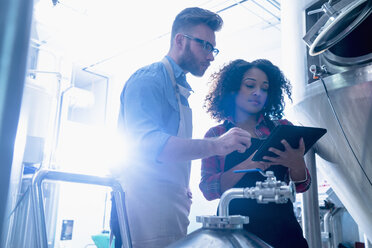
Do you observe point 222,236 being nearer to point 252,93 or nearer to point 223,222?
point 223,222

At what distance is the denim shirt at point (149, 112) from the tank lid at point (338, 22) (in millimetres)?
435

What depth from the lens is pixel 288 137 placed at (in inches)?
38.9

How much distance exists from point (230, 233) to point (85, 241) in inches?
190

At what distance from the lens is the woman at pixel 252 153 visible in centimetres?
103

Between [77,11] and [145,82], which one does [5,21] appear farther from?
[77,11]

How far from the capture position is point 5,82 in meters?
0.14

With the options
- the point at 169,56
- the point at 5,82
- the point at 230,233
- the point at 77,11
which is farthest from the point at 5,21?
the point at 77,11

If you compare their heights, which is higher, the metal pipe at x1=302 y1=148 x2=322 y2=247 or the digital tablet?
the digital tablet

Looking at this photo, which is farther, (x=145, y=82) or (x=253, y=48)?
(x=253, y=48)

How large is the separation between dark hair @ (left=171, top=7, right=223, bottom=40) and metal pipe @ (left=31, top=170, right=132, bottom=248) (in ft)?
2.03

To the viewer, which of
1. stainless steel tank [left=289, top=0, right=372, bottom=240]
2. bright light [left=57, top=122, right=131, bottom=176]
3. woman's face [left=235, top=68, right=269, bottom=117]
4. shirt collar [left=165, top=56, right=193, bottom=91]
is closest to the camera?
stainless steel tank [left=289, top=0, right=372, bottom=240]

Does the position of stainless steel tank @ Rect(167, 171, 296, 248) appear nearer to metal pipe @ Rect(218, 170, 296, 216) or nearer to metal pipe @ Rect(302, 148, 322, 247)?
metal pipe @ Rect(218, 170, 296, 216)

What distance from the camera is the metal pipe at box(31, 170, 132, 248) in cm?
80

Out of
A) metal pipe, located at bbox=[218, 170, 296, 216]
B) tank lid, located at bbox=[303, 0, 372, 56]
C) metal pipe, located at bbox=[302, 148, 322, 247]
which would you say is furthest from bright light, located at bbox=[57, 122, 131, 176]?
metal pipe, located at bbox=[218, 170, 296, 216]
